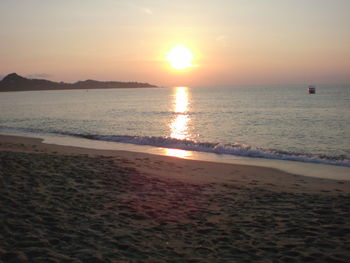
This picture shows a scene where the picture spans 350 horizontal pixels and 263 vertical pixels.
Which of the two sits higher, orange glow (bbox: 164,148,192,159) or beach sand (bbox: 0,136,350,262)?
beach sand (bbox: 0,136,350,262)

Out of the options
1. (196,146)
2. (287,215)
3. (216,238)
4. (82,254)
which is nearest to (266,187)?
(287,215)

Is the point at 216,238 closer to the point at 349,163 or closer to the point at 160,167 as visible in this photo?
the point at 160,167

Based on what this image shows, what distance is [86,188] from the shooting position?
938 centimetres

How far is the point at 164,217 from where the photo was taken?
7.39 m

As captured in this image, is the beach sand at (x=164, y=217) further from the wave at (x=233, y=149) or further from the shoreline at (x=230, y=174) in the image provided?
the wave at (x=233, y=149)

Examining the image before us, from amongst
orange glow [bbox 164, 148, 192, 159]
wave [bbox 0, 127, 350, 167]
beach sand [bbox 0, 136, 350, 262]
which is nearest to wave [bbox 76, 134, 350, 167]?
Answer: wave [bbox 0, 127, 350, 167]

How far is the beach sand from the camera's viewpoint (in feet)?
A: 18.2

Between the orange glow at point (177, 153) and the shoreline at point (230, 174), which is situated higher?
the shoreline at point (230, 174)

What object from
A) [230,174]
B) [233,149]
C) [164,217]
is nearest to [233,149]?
[233,149]

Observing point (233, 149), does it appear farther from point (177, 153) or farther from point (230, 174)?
point (230, 174)

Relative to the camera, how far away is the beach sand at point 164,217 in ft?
18.2

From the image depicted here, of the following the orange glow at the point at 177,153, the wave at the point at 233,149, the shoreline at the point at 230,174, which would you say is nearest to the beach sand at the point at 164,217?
the shoreline at the point at 230,174

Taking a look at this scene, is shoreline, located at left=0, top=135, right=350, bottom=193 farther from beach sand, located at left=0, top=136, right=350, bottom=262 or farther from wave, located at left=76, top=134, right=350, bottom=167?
wave, located at left=76, top=134, right=350, bottom=167

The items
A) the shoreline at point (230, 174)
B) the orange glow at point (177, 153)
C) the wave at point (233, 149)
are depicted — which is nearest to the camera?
the shoreline at point (230, 174)
